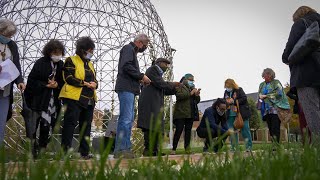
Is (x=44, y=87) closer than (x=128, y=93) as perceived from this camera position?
Yes

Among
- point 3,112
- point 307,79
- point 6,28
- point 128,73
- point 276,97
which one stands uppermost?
point 6,28

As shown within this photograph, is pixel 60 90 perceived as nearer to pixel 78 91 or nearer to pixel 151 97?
pixel 78 91

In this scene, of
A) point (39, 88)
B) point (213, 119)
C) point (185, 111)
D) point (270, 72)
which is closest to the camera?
point (39, 88)

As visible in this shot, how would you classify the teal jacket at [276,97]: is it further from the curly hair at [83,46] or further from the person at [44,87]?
the person at [44,87]

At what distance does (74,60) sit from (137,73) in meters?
1.02

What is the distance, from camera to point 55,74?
604 cm

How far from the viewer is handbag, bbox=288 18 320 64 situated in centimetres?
431

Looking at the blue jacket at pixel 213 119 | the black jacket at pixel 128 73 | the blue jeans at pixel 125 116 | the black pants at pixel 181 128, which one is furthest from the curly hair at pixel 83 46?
the blue jacket at pixel 213 119

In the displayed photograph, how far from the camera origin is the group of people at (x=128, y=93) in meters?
4.67

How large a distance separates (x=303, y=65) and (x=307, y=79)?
0.63 feet

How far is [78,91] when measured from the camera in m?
5.85

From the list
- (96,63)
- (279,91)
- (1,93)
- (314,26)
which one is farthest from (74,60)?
(96,63)

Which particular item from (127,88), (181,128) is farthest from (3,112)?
(181,128)

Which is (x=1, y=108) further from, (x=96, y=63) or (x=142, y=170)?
(x=96, y=63)
